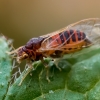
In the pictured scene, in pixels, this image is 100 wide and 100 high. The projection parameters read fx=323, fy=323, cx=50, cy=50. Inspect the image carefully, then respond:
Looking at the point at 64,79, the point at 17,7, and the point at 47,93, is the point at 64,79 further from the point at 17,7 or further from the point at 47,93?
the point at 17,7

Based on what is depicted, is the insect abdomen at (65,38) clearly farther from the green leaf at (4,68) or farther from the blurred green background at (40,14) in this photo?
the blurred green background at (40,14)

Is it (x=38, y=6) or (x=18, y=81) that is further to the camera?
(x=38, y=6)

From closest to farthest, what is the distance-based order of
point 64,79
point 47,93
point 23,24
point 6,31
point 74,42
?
point 47,93
point 64,79
point 74,42
point 6,31
point 23,24

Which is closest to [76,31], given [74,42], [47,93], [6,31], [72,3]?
[74,42]

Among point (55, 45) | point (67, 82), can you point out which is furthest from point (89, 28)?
point (67, 82)

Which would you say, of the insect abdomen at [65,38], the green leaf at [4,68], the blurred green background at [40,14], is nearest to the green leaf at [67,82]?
the green leaf at [4,68]

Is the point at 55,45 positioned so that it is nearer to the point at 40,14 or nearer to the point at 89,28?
the point at 89,28

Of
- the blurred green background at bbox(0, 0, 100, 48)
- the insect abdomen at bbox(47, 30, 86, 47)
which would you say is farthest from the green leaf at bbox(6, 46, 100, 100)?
the blurred green background at bbox(0, 0, 100, 48)
